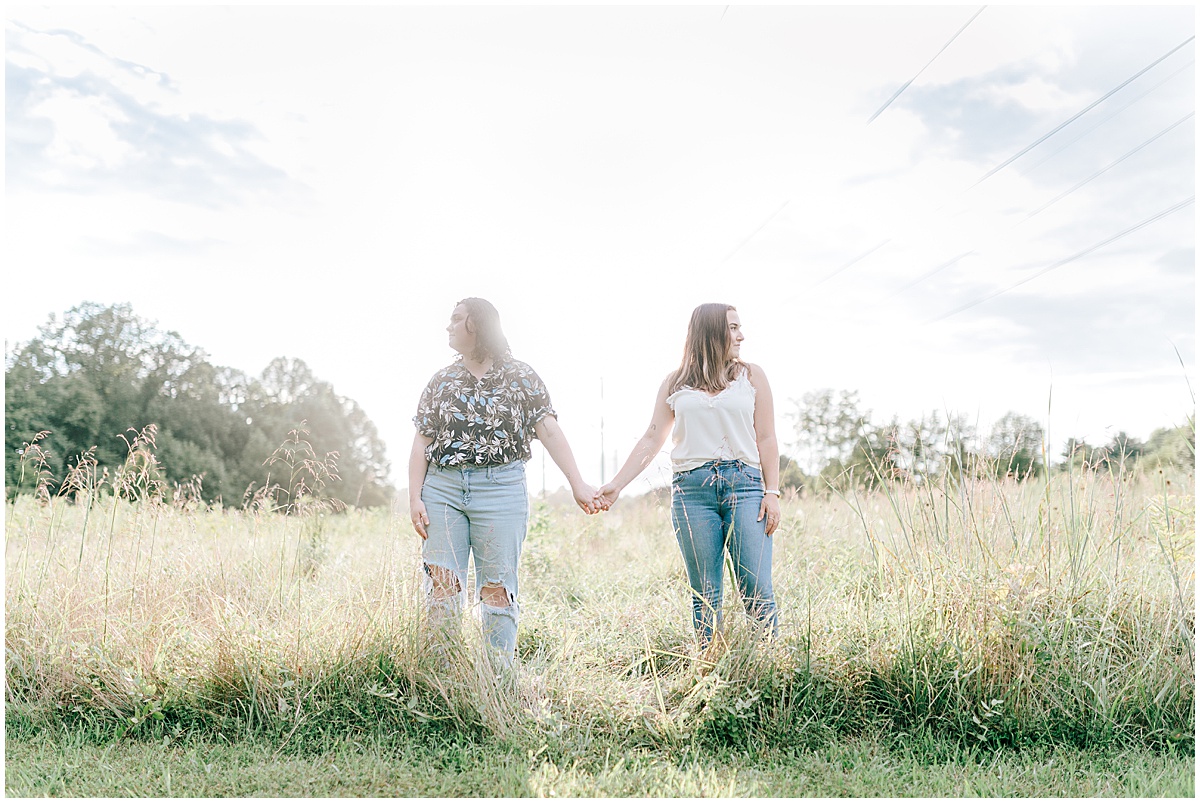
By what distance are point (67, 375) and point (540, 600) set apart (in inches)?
795

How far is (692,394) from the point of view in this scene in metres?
3.46

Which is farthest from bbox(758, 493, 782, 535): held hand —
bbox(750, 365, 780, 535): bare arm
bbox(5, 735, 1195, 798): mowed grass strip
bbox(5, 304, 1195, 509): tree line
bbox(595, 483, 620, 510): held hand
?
bbox(5, 304, 1195, 509): tree line

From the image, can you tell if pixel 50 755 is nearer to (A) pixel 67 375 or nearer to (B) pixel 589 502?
(B) pixel 589 502

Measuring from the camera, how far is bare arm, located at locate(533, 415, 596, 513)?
3.38m

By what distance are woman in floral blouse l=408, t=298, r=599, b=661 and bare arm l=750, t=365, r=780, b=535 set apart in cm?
91

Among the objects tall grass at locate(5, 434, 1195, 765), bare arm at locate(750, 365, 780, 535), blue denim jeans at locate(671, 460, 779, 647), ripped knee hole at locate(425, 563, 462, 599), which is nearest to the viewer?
tall grass at locate(5, 434, 1195, 765)

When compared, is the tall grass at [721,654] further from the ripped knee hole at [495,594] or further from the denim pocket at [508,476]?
the denim pocket at [508,476]

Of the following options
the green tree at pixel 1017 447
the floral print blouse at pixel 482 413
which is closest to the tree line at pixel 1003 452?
the green tree at pixel 1017 447

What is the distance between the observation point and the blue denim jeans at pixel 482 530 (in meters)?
3.21

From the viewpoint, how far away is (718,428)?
3385 millimetres

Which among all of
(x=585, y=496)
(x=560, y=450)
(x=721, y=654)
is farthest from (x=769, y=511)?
(x=560, y=450)

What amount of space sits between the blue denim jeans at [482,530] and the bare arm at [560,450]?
22cm

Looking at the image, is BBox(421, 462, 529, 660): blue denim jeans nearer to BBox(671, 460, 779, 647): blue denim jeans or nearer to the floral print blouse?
the floral print blouse

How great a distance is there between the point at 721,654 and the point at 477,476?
3.99ft
